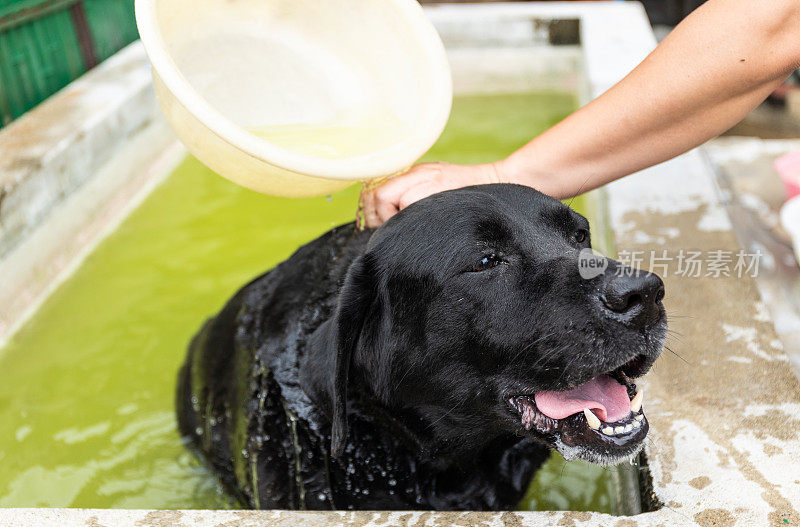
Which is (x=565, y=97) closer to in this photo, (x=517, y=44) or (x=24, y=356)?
(x=517, y=44)

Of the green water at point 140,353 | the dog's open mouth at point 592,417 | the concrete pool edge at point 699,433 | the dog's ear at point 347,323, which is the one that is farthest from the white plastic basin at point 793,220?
the dog's ear at point 347,323

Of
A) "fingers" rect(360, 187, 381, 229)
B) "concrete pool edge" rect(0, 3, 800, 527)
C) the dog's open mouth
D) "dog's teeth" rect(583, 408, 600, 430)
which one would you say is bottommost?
"concrete pool edge" rect(0, 3, 800, 527)

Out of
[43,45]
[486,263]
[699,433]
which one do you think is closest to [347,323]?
[486,263]

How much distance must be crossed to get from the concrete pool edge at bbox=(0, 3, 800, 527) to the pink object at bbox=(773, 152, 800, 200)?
1.93 feet

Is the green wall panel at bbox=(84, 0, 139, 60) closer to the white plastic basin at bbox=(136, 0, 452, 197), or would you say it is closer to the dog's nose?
the white plastic basin at bbox=(136, 0, 452, 197)

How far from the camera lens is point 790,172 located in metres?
3.62

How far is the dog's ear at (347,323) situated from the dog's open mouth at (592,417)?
45cm

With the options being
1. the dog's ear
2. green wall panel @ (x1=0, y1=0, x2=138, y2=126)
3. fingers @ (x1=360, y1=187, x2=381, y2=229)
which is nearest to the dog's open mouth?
the dog's ear

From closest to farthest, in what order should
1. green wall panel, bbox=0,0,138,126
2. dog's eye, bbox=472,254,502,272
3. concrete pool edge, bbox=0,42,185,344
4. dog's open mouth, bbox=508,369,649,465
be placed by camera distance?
dog's open mouth, bbox=508,369,649,465 → dog's eye, bbox=472,254,502,272 → concrete pool edge, bbox=0,42,185,344 → green wall panel, bbox=0,0,138,126

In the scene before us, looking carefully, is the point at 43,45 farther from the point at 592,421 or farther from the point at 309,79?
the point at 592,421

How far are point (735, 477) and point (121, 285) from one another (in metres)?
3.45

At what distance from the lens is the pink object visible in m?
3.58

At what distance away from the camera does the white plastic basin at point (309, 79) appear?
7.30 ft

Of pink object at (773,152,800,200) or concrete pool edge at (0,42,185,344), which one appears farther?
concrete pool edge at (0,42,185,344)
